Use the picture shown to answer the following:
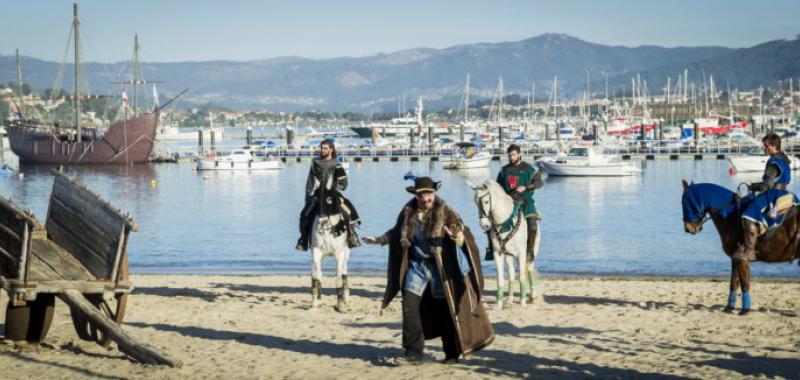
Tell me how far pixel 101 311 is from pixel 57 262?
1.02m

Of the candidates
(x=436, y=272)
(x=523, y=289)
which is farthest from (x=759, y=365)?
(x=523, y=289)

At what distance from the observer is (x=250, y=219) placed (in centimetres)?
5031

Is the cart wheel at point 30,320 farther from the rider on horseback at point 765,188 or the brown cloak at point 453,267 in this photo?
the rider on horseback at point 765,188

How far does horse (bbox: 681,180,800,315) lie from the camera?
13562 mm

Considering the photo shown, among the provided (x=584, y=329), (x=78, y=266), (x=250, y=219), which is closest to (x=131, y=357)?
(x=78, y=266)

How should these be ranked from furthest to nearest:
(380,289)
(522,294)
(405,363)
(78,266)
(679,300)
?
(380,289), (679,300), (522,294), (78,266), (405,363)

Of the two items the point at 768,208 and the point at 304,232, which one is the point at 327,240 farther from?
the point at 768,208

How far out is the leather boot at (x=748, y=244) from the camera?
1368 cm

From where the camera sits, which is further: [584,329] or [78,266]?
[584,329]

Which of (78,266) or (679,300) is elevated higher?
(78,266)

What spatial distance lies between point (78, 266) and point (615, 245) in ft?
86.2

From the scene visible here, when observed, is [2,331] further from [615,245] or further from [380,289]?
[615,245]

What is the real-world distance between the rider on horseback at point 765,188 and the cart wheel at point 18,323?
8638mm

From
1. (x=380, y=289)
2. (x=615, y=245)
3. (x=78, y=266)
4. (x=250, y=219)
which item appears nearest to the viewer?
(x=78, y=266)
